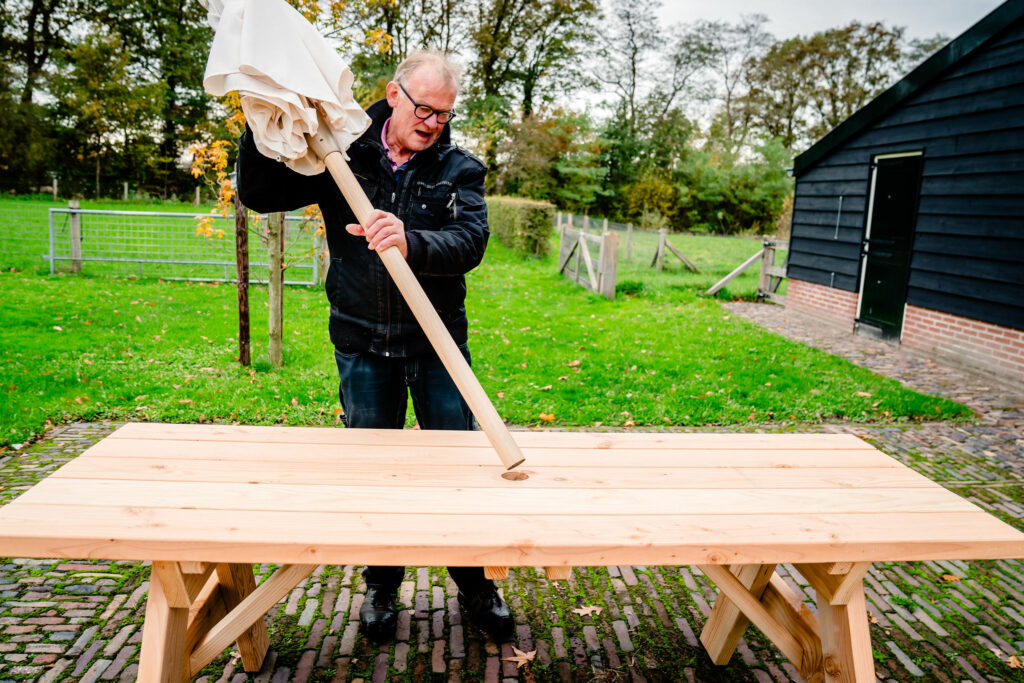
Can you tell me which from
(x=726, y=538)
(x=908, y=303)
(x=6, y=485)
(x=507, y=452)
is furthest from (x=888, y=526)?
(x=908, y=303)

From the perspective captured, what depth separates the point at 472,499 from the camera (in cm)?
187

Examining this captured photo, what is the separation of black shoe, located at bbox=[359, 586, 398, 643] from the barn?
748 centimetres

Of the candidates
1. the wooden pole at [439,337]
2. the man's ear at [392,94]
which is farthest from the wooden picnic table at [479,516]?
the man's ear at [392,94]

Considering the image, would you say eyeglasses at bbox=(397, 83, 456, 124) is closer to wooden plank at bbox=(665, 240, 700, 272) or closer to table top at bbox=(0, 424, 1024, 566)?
table top at bbox=(0, 424, 1024, 566)

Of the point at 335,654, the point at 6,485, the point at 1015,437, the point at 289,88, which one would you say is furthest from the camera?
the point at 1015,437

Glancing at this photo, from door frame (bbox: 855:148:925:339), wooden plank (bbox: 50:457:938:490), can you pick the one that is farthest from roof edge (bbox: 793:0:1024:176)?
wooden plank (bbox: 50:457:938:490)

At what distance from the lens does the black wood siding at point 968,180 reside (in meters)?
7.45

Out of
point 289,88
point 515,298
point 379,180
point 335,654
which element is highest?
point 289,88

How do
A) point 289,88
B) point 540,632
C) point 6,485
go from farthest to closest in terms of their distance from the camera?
point 6,485 < point 540,632 < point 289,88

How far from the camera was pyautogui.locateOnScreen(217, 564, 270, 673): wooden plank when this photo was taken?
2.38 meters

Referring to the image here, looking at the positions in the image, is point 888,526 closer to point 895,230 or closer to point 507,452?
point 507,452

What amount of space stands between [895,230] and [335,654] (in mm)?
9577

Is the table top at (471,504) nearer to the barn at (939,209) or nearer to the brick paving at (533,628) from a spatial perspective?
the brick paving at (533,628)

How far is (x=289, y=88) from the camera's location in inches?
78.4
